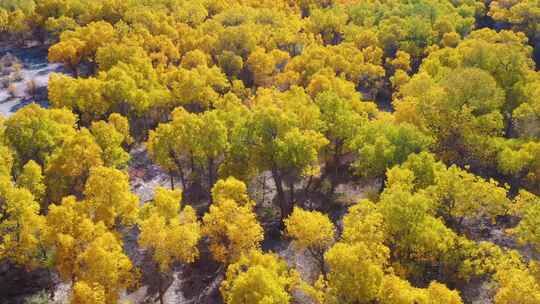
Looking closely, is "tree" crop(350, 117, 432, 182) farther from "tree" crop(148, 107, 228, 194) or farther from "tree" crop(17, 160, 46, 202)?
"tree" crop(17, 160, 46, 202)

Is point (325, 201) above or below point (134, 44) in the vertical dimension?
below

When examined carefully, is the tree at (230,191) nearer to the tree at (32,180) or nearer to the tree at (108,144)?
the tree at (108,144)


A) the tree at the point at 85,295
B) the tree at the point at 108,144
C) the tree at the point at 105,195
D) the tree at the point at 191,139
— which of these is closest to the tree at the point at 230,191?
the tree at the point at 191,139

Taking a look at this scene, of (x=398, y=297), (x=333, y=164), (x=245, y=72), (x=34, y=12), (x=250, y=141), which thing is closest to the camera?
(x=398, y=297)

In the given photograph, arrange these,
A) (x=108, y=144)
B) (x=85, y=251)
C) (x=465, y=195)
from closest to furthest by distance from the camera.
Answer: (x=85, y=251) < (x=465, y=195) < (x=108, y=144)

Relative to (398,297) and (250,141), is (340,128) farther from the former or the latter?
(398,297)

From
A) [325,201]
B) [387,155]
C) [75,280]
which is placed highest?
[387,155]

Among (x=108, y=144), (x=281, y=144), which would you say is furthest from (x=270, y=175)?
(x=108, y=144)

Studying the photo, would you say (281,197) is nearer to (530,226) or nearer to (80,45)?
(530,226)

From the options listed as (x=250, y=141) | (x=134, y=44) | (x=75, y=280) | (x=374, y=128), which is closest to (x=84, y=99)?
(x=134, y=44)
